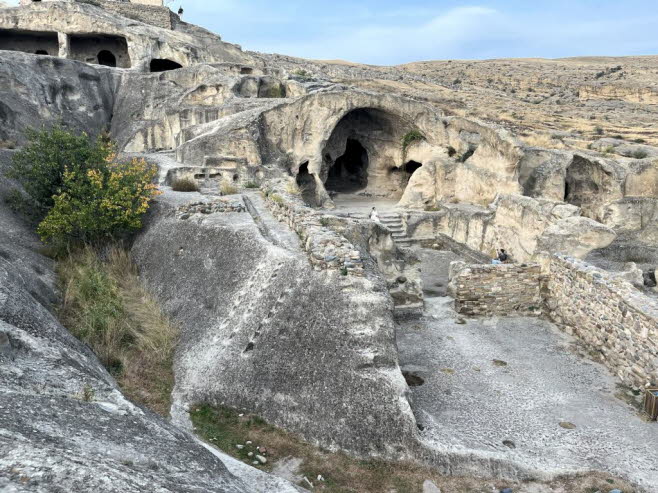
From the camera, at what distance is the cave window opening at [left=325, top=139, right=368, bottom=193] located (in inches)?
982

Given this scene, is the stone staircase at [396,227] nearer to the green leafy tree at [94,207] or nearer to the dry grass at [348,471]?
the green leafy tree at [94,207]

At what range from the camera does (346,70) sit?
4762 centimetres

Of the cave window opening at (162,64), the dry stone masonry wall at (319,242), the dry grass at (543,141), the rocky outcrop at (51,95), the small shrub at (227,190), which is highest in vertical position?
the cave window opening at (162,64)

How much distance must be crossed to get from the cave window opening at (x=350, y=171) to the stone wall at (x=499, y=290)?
13980 millimetres

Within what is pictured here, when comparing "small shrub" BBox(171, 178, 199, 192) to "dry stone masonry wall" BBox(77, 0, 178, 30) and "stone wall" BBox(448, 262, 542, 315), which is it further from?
"dry stone masonry wall" BBox(77, 0, 178, 30)

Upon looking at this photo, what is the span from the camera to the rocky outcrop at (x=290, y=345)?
618 cm

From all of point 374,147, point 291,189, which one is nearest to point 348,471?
point 291,189

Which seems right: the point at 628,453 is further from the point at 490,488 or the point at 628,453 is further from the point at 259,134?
the point at 259,134

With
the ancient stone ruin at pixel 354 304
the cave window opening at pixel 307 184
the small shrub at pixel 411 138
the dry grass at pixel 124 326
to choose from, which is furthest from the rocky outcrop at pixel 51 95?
the small shrub at pixel 411 138

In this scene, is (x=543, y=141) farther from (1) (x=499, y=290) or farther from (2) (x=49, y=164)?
(2) (x=49, y=164)

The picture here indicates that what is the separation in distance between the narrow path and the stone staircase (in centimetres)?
719

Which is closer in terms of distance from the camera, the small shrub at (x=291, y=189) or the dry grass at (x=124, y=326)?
the dry grass at (x=124, y=326)

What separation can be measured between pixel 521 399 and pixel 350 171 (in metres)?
19.6

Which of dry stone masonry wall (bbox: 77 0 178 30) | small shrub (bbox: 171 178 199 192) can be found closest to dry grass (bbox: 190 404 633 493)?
small shrub (bbox: 171 178 199 192)
